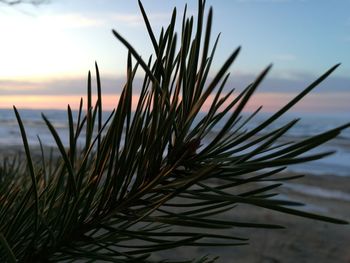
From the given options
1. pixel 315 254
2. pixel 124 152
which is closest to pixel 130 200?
pixel 124 152

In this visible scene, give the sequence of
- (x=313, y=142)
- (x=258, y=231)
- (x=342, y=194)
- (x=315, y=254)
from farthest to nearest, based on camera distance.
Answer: (x=342, y=194) < (x=258, y=231) < (x=315, y=254) < (x=313, y=142)

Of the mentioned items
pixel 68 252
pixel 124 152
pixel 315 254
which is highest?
pixel 124 152

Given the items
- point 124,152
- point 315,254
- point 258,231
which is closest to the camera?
point 124,152

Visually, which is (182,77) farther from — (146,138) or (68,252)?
(68,252)

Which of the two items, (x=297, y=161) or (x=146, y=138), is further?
(x=146, y=138)

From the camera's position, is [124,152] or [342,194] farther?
[342,194]

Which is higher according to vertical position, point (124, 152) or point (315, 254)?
point (124, 152)

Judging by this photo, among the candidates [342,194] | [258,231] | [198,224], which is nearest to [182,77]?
[198,224]

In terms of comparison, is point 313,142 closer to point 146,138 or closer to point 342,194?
point 146,138

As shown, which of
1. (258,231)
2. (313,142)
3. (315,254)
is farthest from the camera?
(258,231)
